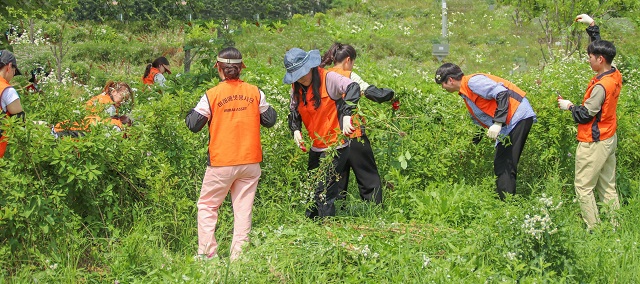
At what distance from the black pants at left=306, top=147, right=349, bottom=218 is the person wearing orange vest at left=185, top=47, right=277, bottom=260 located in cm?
69

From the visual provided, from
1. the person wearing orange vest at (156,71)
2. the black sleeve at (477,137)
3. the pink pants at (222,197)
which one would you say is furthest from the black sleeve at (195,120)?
the person wearing orange vest at (156,71)

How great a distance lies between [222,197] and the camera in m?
5.02

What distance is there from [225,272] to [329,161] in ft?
4.52

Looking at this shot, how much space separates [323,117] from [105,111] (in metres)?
2.09

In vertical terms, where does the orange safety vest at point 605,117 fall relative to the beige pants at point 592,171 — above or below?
above

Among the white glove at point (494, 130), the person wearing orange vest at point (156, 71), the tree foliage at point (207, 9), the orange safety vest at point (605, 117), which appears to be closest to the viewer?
the white glove at point (494, 130)

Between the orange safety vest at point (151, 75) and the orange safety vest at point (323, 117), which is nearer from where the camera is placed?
the orange safety vest at point (323, 117)

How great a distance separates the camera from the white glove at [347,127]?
5209 millimetres

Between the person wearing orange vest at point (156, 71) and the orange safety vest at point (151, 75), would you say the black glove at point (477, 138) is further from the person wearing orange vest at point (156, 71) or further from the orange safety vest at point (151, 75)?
the orange safety vest at point (151, 75)

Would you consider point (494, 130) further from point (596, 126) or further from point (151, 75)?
point (151, 75)

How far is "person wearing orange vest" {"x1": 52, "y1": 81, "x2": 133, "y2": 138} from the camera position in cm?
511

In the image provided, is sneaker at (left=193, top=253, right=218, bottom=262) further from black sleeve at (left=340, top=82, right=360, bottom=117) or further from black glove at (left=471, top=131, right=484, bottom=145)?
black glove at (left=471, top=131, right=484, bottom=145)

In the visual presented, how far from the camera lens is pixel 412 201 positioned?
571cm

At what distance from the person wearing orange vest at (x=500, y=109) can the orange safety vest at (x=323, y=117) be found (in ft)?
3.22
